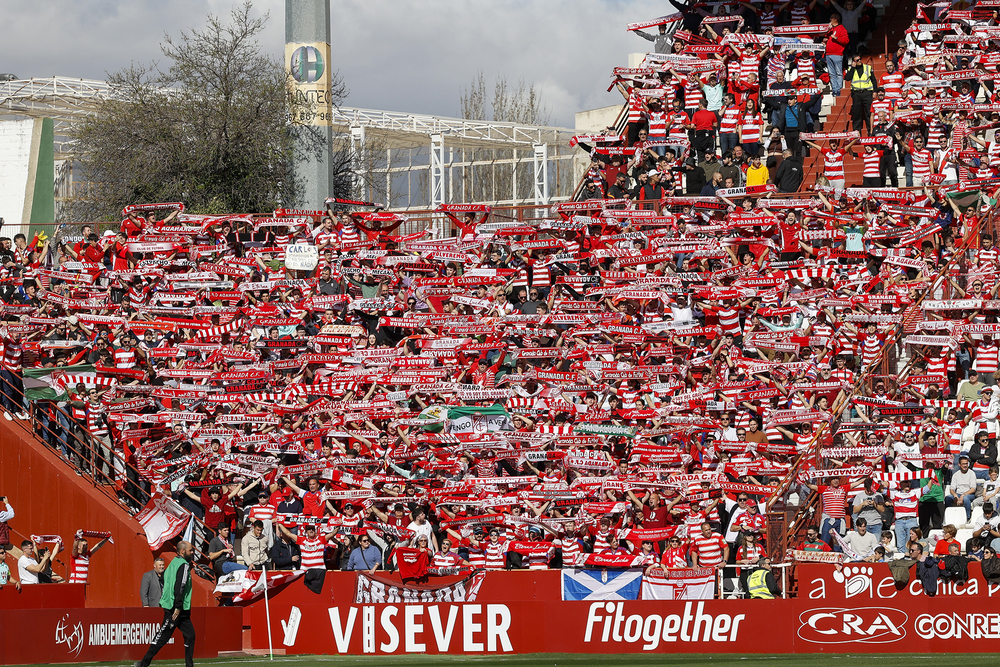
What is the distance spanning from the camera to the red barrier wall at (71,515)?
785 inches

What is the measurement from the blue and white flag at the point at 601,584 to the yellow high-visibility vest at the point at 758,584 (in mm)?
1465

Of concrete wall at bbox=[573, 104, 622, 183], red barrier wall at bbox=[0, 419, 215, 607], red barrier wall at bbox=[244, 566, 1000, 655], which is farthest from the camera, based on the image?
concrete wall at bbox=[573, 104, 622, 183]

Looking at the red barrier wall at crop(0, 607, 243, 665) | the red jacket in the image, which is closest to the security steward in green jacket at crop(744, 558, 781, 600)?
the red barrier wall at crop(0, 607, 243, 665)

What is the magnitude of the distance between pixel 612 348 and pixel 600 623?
18.1ft

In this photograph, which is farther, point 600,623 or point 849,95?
point 849,95

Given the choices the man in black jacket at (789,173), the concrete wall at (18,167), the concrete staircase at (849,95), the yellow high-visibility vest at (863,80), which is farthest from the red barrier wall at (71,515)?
the yellow high-visibility vest at (863,80)

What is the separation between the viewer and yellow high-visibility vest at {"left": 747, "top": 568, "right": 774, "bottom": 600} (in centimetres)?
1714

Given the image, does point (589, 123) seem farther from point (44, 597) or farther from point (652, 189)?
point (44, 597)

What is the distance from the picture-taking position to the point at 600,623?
55.7 ft

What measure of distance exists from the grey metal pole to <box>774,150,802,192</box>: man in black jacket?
1046cm

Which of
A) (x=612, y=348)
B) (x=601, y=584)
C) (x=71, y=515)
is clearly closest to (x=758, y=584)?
(x=601, y=584)

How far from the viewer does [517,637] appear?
56.3 ft

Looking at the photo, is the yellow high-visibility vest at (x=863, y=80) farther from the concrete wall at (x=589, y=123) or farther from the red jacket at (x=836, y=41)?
the concrete wall at (x=589, y=123)

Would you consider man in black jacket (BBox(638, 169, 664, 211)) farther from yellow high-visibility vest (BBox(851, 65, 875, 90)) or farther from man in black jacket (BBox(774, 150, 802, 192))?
yellow high-visibility vest (BBox(851, 65, 875, 90))
